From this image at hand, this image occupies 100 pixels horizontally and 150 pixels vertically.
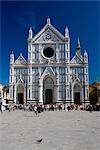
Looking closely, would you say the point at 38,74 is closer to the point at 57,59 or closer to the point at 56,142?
the point at 57,59

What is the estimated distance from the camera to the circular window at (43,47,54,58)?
4978 centimetres

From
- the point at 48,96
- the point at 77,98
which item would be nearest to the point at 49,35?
the point at 48,96

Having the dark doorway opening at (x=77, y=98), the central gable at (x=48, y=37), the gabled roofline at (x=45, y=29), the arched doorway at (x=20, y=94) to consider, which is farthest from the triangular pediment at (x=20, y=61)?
the dark doorway opening at (x=77, y=98)

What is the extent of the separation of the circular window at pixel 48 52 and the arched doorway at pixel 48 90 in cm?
414

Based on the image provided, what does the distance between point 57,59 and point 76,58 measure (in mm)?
3529

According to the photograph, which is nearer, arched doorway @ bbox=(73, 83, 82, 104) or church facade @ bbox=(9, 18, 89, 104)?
church facade @ bbox=(9, 18, 89, 104)

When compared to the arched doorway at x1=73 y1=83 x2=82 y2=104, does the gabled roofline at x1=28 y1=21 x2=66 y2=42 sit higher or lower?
higher

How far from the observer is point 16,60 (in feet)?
163

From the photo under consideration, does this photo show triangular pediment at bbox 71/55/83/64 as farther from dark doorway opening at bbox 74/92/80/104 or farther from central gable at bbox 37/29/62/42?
dark doorway opening at bbox 74/92/80/104

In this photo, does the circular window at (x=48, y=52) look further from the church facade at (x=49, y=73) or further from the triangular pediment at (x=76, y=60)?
the triangular pediment at (x=76, y=60)

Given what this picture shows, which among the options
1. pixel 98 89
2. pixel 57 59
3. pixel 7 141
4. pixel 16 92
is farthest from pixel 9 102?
pixel 7 141

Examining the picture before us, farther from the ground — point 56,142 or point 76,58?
point 76,58

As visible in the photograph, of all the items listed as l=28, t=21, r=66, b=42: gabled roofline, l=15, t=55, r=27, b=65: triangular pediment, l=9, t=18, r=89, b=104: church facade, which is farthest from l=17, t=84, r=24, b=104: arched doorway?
l=28, t=21, r=66, b=42: gabled roofline

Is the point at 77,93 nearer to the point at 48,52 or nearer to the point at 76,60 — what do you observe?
the point at 76,60
